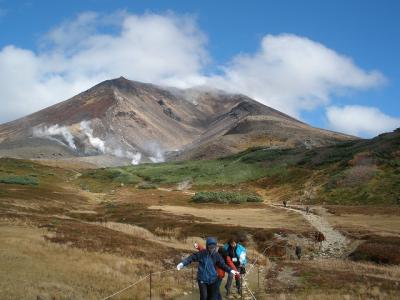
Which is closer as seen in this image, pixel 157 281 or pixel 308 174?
pixel 157 281

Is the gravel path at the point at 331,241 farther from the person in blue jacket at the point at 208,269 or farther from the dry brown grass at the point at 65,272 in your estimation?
the person in blue jacket at the point at 208,269

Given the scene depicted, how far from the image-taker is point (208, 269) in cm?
1416

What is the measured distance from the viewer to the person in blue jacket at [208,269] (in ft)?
46.3

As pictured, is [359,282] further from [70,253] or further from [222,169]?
[222,169]

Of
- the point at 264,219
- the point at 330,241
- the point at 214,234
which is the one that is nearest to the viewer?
the point at 330,241

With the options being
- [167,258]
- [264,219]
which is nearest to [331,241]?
[167,258]

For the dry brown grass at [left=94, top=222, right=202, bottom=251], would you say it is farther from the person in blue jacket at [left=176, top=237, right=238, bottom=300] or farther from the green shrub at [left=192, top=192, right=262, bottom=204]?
the green shrub at [left=192, top=192, right=262, bottom=204]

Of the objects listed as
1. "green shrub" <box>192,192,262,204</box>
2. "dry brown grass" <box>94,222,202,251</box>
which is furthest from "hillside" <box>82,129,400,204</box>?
"dry brown grass" <box>94,222,202,251</box>

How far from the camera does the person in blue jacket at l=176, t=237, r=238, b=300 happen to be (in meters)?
14.1

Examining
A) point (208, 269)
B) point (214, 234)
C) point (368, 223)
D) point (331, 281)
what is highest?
point (208, 269)

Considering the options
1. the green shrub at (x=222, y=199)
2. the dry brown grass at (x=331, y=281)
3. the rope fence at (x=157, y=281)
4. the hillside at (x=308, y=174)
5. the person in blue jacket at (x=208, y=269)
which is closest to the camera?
the person in blue jacket at (x=208, y=269)

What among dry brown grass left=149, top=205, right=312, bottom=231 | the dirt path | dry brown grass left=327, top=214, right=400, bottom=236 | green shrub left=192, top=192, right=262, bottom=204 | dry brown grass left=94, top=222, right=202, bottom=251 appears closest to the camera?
the dirt path

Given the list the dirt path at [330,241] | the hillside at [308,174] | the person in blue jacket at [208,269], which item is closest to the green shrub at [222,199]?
the hillside at [308,174]

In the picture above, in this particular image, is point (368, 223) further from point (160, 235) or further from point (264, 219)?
point (160, 235)
